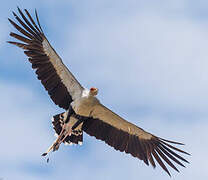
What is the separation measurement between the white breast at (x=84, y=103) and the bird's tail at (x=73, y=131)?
0.40 metres

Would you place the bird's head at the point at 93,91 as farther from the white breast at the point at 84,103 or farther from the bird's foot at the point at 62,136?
the bird's foot at the point at 62,136

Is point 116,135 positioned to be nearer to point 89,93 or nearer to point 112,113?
point 112,113

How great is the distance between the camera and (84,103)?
18.1m

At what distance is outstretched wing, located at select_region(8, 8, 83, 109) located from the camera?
1784cm

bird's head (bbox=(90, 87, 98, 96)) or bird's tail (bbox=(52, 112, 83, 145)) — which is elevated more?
bird's head (bbox=(90, 87, 98, 96))

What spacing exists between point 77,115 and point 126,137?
2.05 m

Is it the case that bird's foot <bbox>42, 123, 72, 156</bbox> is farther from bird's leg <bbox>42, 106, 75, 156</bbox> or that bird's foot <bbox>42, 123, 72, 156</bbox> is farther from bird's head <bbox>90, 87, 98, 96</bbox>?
bird's head <bbox>90, 87, 98, 96</bbox>

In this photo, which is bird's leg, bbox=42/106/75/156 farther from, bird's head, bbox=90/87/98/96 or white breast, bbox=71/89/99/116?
bird's head, bbox=90/87/98/96

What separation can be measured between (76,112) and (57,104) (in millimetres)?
667

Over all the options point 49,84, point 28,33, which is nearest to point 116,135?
point 49,84

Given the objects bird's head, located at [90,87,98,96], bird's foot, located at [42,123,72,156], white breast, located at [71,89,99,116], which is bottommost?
bird's foot, located at [42,123,72,156]

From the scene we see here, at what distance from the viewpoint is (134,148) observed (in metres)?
19.1

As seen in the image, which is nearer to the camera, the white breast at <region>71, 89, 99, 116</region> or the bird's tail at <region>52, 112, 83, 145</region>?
the white breast at <region>71, 89, 99, 116</region>

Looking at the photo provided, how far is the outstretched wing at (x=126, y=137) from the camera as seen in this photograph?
18.8 m
